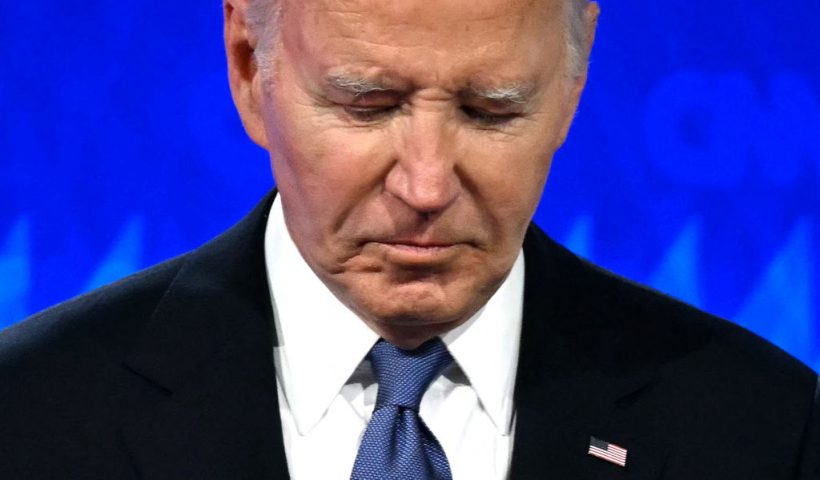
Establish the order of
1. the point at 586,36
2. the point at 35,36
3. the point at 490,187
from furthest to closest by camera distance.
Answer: the point at 35,36
the point at 586,36
the point at 490,187

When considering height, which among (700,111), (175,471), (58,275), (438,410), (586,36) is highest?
(700,111)

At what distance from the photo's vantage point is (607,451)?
7.07ft

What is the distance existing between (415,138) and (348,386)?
1.32 ft

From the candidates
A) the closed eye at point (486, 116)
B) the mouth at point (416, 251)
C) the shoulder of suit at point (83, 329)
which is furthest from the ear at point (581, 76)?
the shoulder of suit at point (83, 329)

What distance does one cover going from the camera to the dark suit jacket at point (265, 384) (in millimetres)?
2064

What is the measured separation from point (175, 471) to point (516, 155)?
0.59 metres

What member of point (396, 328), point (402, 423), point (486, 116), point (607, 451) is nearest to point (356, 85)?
point (486, 116)

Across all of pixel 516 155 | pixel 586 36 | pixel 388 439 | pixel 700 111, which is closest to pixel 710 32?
pixel 700 111

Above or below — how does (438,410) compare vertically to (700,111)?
below

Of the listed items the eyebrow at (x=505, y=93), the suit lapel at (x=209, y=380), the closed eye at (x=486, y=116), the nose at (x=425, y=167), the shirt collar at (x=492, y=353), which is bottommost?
the suit lapel at (x=209, y=380)

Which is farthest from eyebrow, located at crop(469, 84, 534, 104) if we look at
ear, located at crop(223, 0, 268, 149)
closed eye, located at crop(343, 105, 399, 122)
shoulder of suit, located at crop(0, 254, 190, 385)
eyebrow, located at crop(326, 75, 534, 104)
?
shoulder of suit, located at crop(0, 254, 190, 385)

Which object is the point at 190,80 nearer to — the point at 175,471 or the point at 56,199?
the point at 56,199

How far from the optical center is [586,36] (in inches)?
84.6

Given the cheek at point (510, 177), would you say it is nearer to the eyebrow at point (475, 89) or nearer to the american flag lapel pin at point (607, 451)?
the eyebrow at point (475, 89)
